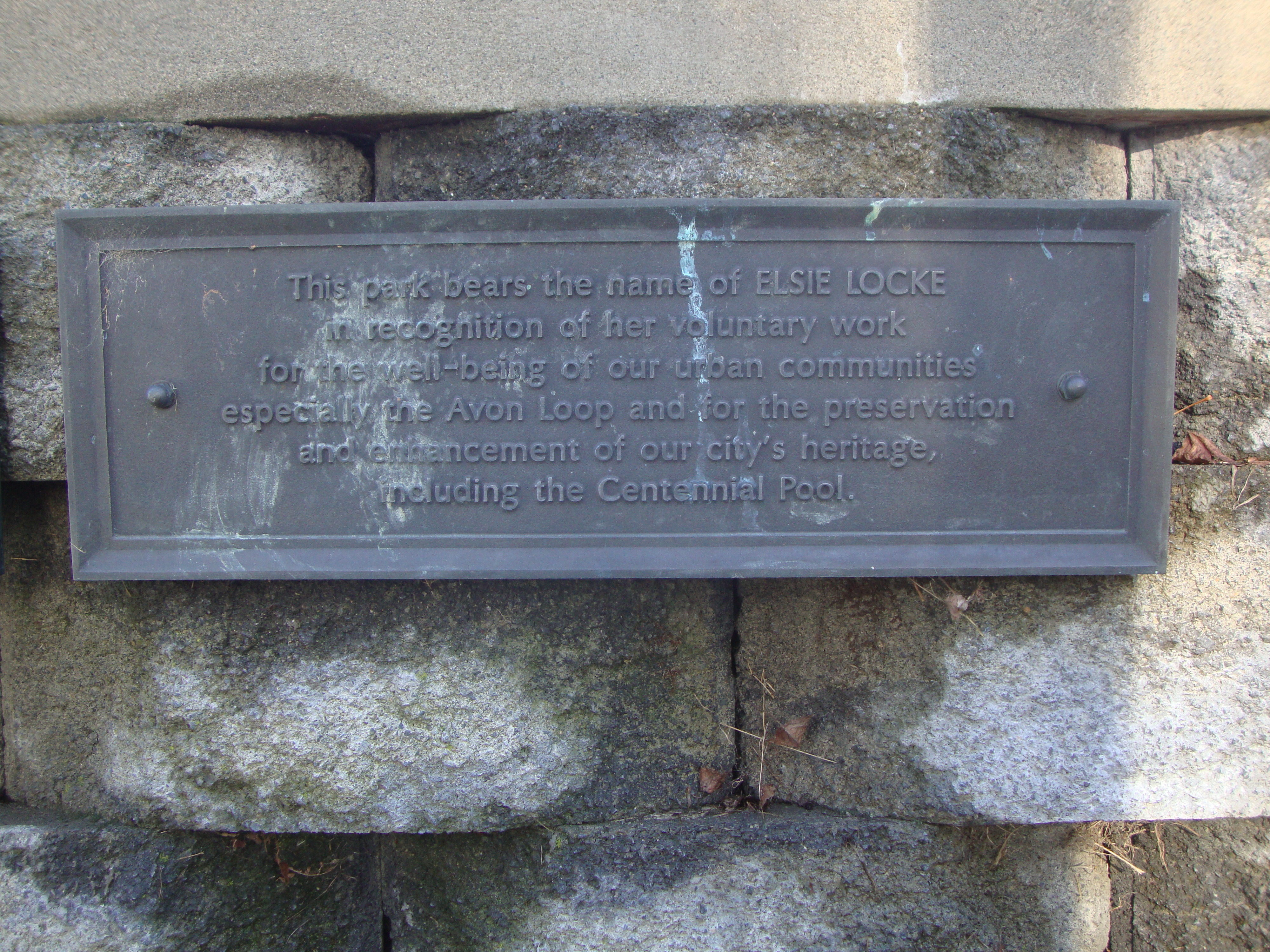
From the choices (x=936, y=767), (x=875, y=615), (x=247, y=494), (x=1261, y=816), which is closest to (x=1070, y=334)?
(x=875, y=615)

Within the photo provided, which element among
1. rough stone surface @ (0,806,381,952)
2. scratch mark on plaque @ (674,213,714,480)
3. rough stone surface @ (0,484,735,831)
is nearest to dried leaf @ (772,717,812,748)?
rough stone surface @ (0,484,735,831)

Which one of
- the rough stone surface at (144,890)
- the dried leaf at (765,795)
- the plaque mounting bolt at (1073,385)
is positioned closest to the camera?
the plaque mounting bolt at (1073,385)

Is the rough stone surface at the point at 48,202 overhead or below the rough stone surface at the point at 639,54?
below

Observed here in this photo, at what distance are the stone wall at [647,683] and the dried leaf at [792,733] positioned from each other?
25 millimetres

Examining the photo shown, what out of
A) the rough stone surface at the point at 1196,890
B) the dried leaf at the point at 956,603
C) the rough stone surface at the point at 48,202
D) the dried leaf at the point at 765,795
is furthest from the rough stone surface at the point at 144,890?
the rough stone surface at the point at 1196,890

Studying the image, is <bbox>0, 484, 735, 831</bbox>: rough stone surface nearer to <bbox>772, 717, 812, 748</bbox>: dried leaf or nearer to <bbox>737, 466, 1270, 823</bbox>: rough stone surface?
<bbox>772, 717, 812, 748</bbox>: dried leaf

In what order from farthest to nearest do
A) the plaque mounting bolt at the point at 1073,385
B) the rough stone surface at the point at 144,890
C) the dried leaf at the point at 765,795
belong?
1. the dried leaf at the point at 765,795
2. the rough stone surface at the point at 144,890
3. the plaque mounting bolt at the point at 1073,385

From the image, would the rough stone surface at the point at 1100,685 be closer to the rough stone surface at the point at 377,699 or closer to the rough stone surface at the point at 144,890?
the rough stone surface at the point at 377,699

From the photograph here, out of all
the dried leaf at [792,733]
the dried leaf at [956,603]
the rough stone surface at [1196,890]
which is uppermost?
the dried leaf at [956,603]

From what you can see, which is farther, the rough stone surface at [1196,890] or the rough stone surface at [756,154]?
the rough stone surface at [1196,890]

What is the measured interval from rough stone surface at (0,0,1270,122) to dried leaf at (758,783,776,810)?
1741 mm

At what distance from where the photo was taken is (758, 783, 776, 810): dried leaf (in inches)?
75.0

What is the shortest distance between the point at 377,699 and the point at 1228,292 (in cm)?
235

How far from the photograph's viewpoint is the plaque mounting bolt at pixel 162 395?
172 centimetres
